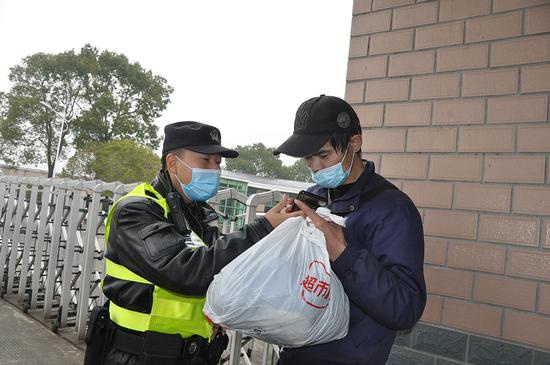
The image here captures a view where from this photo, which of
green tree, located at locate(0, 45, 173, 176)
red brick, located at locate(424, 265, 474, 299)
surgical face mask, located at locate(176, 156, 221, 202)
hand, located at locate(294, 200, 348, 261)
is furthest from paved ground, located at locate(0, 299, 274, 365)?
green tree, located at locate(0, 45, 173, 176)

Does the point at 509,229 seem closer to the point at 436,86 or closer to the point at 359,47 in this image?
the point at 436,86

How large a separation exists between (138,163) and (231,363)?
23.0 m

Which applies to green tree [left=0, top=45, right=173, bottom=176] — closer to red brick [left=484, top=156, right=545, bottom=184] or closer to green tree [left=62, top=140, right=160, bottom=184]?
green tree [left=62, top=140, right=160, bottom=184]

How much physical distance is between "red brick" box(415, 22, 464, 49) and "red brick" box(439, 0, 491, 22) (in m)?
0.04

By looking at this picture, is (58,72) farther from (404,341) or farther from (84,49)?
(404,341)

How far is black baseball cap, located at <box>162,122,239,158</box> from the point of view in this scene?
201 cm

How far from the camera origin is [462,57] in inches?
81.0

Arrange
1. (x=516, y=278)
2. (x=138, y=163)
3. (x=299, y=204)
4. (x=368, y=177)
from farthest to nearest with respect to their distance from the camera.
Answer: (x=138, y=163) → (x=516, y=278) → (x=368, y=177) → (x=299, y=204)

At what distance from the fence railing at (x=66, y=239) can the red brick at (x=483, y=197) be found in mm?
1804

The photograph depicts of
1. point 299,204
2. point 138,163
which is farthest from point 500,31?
point 138,163

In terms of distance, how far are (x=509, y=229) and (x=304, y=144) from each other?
1.02 metres

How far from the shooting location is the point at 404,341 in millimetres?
2055

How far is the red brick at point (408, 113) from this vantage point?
2133mm

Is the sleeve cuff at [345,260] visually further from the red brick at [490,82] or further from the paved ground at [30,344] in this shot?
the paved ground at [30,344]
